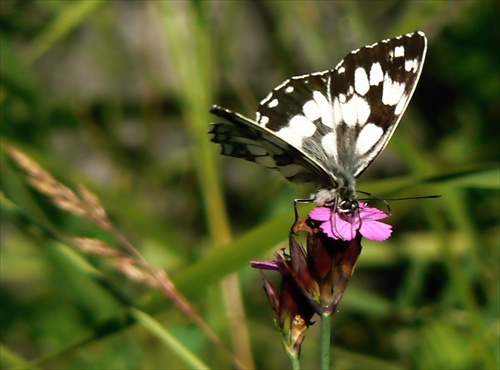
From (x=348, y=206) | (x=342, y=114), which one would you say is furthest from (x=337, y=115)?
(x=348, y=206)

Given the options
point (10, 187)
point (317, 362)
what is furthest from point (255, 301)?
point (10, 187)

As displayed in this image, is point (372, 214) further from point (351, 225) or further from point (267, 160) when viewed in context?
point (267, 160)

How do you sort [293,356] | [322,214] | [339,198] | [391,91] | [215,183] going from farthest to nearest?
[215,183] < [391,91] < [339,198] < [322,214] < [293,356]

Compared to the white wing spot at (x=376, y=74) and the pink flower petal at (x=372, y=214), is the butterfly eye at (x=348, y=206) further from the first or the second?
the white wing spot at (x=376, y=74)

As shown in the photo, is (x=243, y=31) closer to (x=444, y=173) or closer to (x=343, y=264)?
(x=444, y=173)

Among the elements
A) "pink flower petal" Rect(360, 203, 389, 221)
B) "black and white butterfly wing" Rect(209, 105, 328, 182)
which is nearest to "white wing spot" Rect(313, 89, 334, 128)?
"black and white butterfly wing" Rect(209, 105, 328, 182)

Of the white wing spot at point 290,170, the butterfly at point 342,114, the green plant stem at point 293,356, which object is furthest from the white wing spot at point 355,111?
the green plant stem at point 293,356

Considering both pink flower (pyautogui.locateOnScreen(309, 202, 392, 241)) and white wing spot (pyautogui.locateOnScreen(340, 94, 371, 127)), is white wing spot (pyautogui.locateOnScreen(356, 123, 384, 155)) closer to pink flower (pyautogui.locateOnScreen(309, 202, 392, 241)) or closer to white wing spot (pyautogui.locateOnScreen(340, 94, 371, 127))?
white wing spot (pyautogui.locateOnScreen(340, 94, 371, 127))
